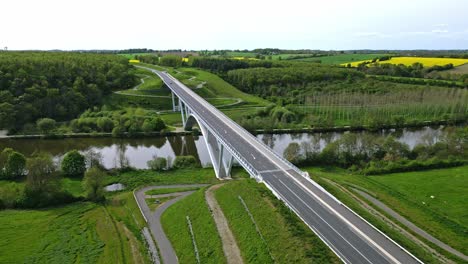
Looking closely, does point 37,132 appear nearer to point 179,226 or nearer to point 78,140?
point 78,140

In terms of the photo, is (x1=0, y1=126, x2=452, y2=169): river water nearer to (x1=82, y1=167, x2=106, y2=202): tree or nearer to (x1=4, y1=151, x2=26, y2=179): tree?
(x1=4, y1=151, x2=26, y2=179): tree

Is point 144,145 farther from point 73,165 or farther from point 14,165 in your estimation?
point 14,165

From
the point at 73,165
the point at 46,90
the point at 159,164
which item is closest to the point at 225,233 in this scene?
the point at 159,164

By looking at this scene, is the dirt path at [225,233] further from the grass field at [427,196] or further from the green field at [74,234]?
the grass field at [427,196]

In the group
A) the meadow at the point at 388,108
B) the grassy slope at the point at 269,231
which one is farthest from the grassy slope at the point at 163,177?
the meadow at the point at 388,108

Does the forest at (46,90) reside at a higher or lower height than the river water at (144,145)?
higher

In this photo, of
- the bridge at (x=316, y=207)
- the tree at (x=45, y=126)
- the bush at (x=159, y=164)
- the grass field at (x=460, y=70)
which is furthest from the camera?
the grass field at (x=460, y=70)
